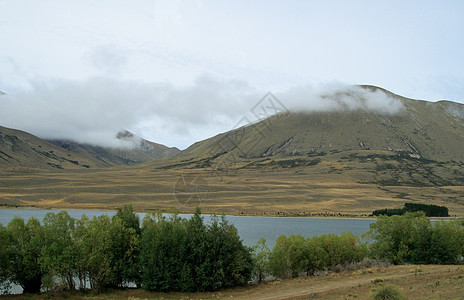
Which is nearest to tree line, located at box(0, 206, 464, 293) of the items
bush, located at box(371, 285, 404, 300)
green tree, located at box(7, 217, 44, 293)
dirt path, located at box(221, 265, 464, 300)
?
green tree, located at box(7, 217, 44, 293)

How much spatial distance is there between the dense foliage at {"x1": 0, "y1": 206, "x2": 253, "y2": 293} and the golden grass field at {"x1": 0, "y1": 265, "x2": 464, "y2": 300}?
5.51ft

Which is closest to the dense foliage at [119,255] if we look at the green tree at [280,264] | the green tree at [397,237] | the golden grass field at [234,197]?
the green tree at [280,264]

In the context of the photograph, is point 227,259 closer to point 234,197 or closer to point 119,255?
point 119,255

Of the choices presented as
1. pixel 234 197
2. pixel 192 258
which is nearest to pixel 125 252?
pixel 192 258

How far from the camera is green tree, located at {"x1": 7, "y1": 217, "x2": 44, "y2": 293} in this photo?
3934 cm

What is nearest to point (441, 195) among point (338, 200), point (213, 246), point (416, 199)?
point (416, 199)

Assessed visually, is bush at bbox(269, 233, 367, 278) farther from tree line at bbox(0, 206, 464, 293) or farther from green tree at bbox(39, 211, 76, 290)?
green tree at bbox(39, 211, 76, 290)

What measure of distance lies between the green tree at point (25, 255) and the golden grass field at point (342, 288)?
228 centimetres

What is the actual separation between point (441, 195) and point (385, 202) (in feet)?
126

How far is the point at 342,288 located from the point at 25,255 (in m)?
31.2

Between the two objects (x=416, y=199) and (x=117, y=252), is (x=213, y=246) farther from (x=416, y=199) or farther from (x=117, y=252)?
(x=416, y=199)

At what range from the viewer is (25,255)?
39688mm

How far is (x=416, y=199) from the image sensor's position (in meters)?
169

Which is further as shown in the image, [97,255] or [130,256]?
[130,256]
